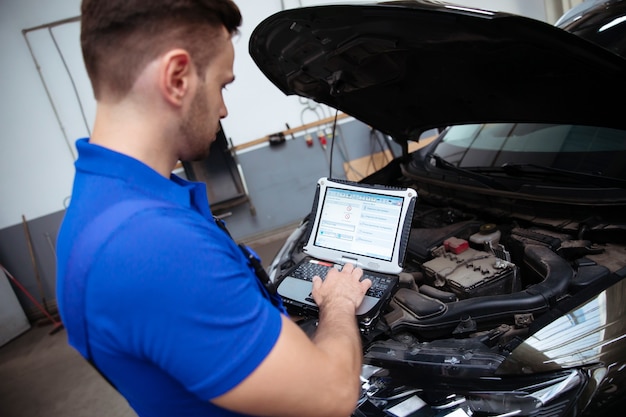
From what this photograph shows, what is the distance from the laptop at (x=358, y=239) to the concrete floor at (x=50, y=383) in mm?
1822

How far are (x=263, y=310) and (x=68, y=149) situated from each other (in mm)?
4425

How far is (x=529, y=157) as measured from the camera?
5.57 ft

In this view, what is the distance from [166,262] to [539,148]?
173cm

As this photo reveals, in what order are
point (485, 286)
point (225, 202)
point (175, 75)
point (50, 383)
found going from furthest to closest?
point (225, 202)
point (50, 383)
point (485, 286)
point (175, 75)

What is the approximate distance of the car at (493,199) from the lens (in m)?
0.99

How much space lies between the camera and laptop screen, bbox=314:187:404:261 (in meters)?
1.31

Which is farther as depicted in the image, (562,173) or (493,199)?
(493,199)

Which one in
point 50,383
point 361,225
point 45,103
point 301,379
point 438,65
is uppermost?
point 45,103

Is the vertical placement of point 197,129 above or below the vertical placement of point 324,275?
above

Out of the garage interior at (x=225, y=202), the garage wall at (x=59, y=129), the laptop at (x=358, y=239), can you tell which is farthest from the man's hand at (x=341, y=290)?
the garage wall at (x=59, y=129)

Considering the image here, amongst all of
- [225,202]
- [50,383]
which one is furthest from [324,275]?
[225,202]

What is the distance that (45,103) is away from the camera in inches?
157

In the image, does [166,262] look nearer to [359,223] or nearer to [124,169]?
[124,169]

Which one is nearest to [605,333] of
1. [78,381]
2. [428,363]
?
[428,363]
